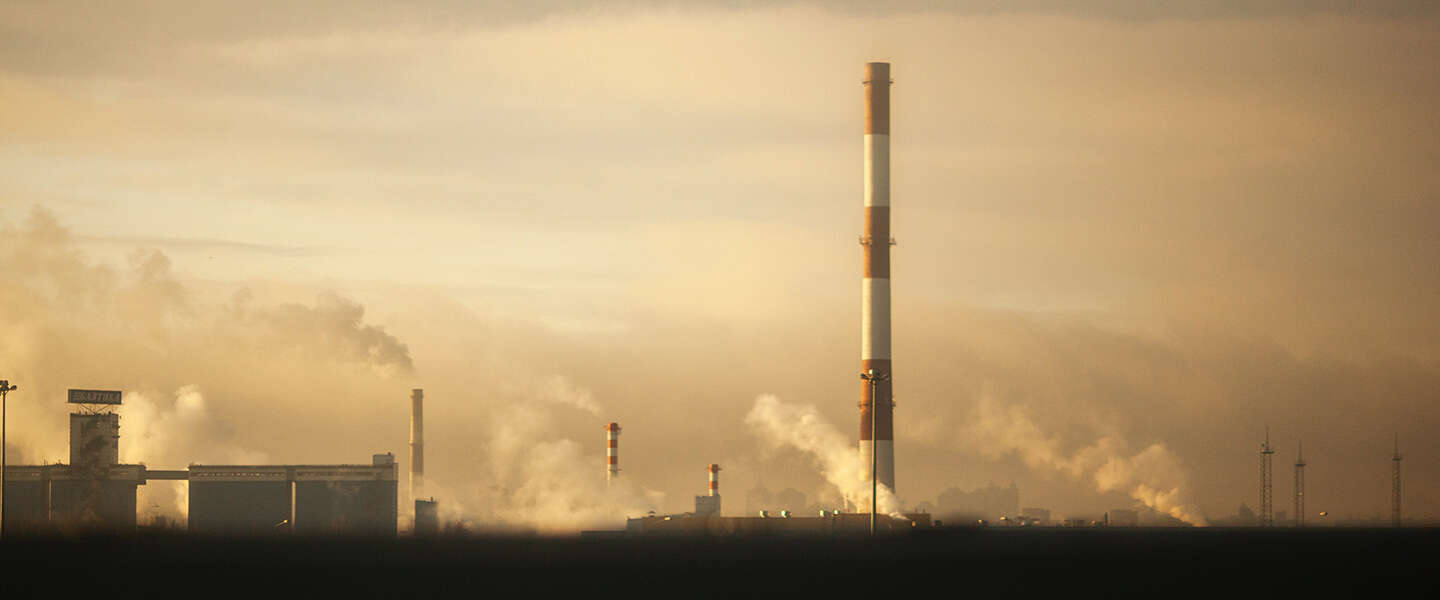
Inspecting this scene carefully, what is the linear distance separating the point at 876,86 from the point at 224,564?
74534mm

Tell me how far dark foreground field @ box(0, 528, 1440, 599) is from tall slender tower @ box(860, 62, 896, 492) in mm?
46319

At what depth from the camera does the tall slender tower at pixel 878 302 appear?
104 meters

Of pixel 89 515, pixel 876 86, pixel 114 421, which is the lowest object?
pixel 89 515

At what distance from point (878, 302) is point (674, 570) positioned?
213ft

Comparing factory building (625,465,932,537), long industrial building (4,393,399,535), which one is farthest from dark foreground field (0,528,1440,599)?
long industrial building (4,393,399,535)

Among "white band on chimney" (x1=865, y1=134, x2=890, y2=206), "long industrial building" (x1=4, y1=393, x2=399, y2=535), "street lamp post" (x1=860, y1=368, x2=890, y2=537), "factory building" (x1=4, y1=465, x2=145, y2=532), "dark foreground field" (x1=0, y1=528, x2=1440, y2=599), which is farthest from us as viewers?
"long industrial building" (x1=4, y1=393, x2=399, y2=535)

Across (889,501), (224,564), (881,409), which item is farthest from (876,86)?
(224,564)

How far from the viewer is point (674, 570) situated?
41156mm

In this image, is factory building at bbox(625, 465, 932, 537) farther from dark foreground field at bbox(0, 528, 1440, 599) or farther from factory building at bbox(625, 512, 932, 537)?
dark foreground field at bbox(0, 528, 1440, 599)

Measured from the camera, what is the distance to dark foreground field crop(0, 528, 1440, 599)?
33812 millimetres

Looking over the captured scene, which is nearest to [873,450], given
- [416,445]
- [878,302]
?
[878,302]

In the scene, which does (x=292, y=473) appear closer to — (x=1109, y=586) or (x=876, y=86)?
(x=876, y=86)

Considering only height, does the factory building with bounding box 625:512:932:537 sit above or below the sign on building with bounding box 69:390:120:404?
below

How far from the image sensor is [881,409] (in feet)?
343
